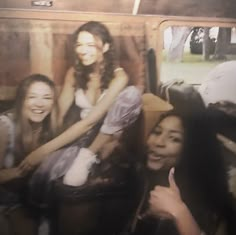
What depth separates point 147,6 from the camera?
1528 mm

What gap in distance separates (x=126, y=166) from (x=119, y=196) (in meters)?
0.10

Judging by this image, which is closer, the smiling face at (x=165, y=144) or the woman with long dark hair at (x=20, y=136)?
the woman with long dark hair at (x=20, y=136)

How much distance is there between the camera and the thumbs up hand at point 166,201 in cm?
157

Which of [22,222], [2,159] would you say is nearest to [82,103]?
[2,159]

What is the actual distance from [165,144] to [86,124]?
27cm

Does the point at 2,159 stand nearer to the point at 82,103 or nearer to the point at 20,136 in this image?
the point at 20,136

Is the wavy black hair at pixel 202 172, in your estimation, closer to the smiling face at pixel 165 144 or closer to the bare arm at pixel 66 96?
the smiling face at pixel 165 144

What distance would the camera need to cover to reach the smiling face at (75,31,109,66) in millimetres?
1485

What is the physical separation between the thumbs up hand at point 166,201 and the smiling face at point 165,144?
4 cm

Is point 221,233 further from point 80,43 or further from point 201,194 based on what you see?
point 80,43

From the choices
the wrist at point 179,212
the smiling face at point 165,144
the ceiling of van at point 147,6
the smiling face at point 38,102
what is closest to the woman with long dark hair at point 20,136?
the smiling face at point 38,102

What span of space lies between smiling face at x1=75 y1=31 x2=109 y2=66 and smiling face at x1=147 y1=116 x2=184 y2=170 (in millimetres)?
294

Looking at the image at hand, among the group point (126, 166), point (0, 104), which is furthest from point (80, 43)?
point (126, 166)

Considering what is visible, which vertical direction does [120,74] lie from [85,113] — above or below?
above
